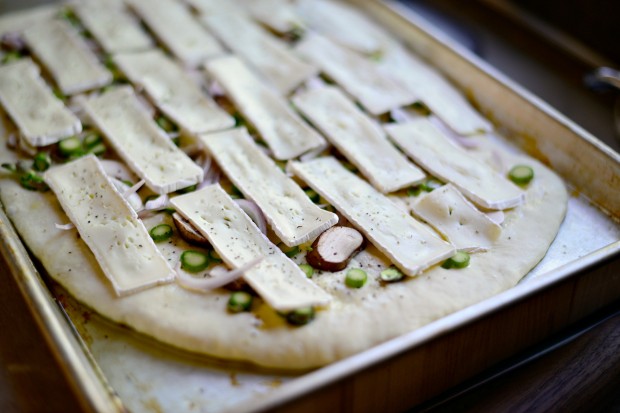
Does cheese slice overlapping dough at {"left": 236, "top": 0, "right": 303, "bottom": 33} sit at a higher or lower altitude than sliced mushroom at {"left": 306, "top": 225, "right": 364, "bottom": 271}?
higher

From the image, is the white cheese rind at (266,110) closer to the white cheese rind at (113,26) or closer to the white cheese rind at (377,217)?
the white cheese rind at (377,217)

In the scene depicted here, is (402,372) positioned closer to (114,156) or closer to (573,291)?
(573,291)

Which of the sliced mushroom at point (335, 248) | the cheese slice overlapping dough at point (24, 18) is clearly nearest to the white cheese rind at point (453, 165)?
the sliced mushroom at point (335, 248)

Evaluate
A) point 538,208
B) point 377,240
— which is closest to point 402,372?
point 377,240

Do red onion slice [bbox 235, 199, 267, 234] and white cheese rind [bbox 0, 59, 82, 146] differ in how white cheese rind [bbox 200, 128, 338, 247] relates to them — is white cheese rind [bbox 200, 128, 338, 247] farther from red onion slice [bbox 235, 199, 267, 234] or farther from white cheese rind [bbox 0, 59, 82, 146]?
white cheese rind [bbox 0, 59, 82, 146]

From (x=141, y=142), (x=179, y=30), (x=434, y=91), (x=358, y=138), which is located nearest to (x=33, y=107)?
(x=141, y=142)

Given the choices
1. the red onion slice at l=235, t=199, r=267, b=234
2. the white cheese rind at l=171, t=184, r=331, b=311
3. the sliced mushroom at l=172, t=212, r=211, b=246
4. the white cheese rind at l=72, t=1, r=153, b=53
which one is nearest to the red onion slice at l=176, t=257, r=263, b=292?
the white cheese rind at l=171, t=184, r=331, b=311

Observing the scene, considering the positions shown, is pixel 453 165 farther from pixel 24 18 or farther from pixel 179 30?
pixel 24 18
